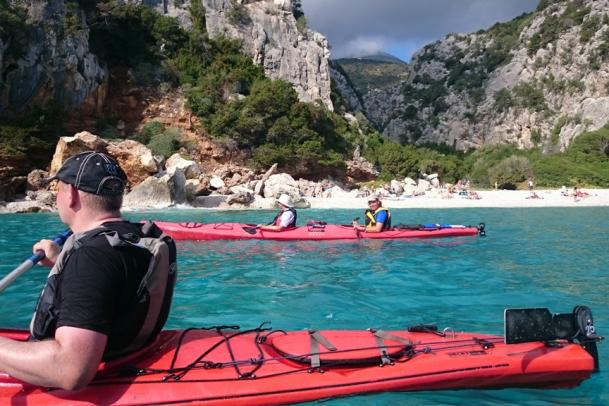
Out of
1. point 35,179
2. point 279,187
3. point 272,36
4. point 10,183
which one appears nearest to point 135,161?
point 35,179

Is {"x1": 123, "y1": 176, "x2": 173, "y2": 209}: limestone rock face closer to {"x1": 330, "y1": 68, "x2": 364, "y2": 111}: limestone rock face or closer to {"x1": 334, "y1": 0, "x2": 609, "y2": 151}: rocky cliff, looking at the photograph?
{"x1": 334, "y1": 0, "x2": 609, "y2": 151}: rocky cliff

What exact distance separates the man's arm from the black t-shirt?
0.06m

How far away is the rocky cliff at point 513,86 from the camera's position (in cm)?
5156

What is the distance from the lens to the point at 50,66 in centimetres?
2620

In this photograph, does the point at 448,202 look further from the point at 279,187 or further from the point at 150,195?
the point at 150,195

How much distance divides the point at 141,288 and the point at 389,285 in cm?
536

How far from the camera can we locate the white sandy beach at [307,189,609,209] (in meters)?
26.2

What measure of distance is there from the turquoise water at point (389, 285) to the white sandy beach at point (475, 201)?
13147mm

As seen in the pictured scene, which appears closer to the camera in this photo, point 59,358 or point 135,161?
point 59,358

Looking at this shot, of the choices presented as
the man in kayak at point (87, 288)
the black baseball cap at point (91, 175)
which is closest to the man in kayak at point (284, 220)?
the man in kayak at point (87, 288)

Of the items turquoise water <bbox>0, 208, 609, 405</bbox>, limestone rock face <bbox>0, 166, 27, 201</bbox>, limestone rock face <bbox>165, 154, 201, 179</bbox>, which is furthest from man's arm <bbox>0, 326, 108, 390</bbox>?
limestone rock face <bbox>165, 154, 201, 179</bbox>

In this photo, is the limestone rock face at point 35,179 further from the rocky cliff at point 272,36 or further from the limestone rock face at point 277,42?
the limestone rock face at point 277,42

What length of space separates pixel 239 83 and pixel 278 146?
246 inches

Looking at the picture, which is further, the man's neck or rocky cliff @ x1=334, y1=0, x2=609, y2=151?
rocky cliff @ x1=334, y1=0, x2=609, y2=151
